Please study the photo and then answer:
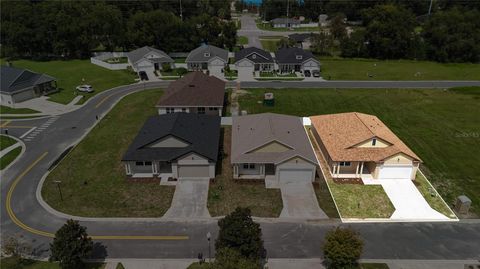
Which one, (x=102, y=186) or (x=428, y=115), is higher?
(x=428, y=115)

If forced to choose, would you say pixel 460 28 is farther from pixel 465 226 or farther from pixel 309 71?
pixel 465 226

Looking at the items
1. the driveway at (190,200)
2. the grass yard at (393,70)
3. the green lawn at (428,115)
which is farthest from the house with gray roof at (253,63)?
the driveway at (190,200)

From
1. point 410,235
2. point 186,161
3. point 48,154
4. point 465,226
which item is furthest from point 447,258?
point 48,154

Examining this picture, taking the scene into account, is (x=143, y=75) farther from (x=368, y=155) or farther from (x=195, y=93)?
(x=368, y=155)

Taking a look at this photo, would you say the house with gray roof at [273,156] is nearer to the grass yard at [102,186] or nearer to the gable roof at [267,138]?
the gable roof at [267,138]

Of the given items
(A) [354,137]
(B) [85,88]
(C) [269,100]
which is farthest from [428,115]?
(B) [85,88]

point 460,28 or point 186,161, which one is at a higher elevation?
point 460,28
